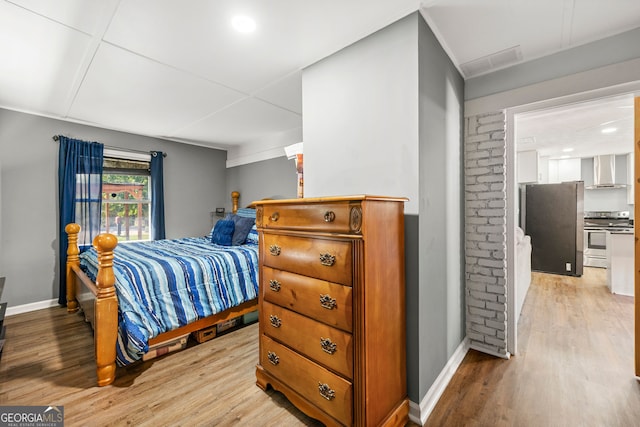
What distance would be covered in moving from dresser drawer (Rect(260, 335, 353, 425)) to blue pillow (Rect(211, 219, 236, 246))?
1.86 metres

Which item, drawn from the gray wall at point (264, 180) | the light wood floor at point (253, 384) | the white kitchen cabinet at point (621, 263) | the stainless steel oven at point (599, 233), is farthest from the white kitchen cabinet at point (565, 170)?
the gray wall at point (264, 180)

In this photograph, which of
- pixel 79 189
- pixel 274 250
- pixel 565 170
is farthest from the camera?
pixel 565 170

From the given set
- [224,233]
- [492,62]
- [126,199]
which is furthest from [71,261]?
[492,62]

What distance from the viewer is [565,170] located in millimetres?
5781

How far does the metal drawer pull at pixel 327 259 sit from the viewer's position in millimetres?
1368

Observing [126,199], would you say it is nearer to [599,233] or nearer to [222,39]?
[222,39]

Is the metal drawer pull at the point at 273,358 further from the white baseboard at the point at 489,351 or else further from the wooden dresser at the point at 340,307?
the white baseboard at the point at 489,351

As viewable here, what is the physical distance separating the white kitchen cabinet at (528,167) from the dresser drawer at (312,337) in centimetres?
521

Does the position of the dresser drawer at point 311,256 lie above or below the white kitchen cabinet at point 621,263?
above

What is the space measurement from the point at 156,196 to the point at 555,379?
5.13m

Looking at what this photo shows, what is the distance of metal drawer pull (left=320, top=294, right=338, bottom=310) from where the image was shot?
137 cm

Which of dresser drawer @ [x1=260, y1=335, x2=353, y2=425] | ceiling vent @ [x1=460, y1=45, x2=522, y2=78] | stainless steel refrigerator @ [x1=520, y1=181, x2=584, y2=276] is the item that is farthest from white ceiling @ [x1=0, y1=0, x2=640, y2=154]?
stainless steel refrigerator @ [x1=520, y1=181, x2=584, y2=276]

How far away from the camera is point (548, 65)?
1.99 metres

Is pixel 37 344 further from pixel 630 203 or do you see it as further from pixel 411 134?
pixel 630 203
